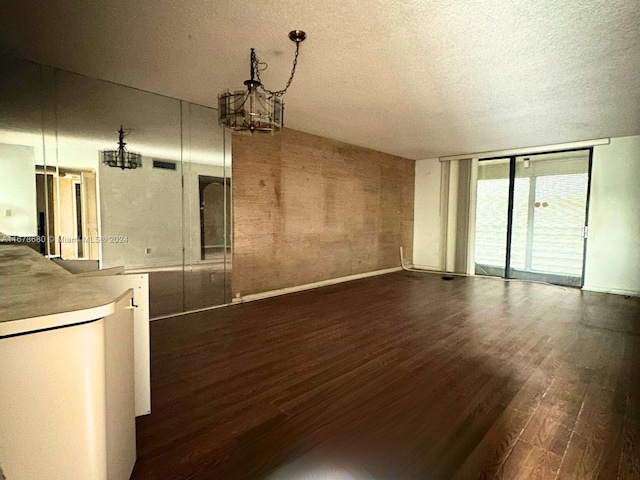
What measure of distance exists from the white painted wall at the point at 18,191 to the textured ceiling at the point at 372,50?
962 millimetres

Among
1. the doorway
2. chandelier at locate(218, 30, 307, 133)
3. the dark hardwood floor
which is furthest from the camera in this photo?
the doorway

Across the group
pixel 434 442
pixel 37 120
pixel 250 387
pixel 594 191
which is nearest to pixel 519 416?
pixel 434 442

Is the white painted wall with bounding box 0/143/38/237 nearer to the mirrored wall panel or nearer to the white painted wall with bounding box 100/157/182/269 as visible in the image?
the mirrored wall panel

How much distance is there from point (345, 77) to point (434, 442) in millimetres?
3427

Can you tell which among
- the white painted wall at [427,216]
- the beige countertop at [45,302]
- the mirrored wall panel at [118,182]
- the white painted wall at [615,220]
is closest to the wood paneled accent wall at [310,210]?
the mirrored wall panel at [118,182]

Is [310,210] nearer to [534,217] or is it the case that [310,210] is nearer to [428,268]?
[428,268]

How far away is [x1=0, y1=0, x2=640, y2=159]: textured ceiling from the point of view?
2.45 meters

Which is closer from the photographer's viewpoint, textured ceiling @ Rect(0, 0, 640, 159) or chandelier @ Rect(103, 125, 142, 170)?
textured ceiling @ Rect(0, 0, 640, 159)

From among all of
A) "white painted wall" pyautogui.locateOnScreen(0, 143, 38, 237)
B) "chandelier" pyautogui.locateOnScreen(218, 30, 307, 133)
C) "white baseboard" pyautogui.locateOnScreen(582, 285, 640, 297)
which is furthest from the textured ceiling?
"white baseboard" pyautogui.locateOnScreen(582, 285, 640, 297)

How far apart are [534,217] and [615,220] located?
4.31ft

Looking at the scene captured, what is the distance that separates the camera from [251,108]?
260cm

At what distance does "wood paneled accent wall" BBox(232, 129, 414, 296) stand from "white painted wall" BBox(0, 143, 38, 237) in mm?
2297

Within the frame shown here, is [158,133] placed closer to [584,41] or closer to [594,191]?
[584,41]

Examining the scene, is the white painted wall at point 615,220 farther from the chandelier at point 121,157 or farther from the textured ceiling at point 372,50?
the chandelier at point 121,157
